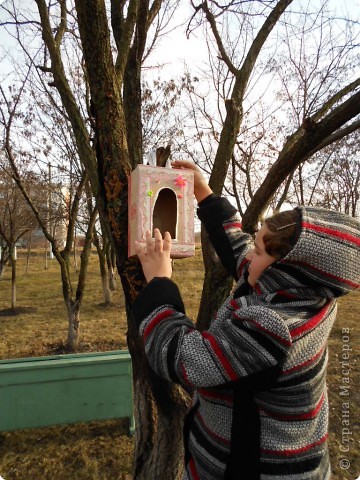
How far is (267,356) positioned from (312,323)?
0.61 feet

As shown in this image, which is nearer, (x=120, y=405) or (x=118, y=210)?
(x=118, y=210)

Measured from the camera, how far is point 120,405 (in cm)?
358

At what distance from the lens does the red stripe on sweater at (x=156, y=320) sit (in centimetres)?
106

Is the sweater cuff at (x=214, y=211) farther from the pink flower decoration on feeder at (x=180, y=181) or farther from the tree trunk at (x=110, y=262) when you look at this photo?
the tree trunk at (x=110, y=262)

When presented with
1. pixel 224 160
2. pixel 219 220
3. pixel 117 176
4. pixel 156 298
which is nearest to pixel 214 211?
pixel 219 220

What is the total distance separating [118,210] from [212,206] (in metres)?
0.43

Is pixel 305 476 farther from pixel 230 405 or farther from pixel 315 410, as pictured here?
pixel 230 405

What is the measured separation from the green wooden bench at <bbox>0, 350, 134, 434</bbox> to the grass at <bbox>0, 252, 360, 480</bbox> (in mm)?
243

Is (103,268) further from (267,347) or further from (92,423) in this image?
(267,347)

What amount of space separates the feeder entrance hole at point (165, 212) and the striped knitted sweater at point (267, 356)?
1.54ft

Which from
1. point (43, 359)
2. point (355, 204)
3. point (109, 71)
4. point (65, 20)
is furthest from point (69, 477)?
point (355, 204)

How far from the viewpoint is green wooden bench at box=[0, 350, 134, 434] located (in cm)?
337

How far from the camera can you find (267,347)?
0.99m

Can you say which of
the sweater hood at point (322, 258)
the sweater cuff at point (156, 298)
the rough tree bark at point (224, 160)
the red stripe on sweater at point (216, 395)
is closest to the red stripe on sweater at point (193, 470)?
the red stripe on sweater at point (216, 395)
